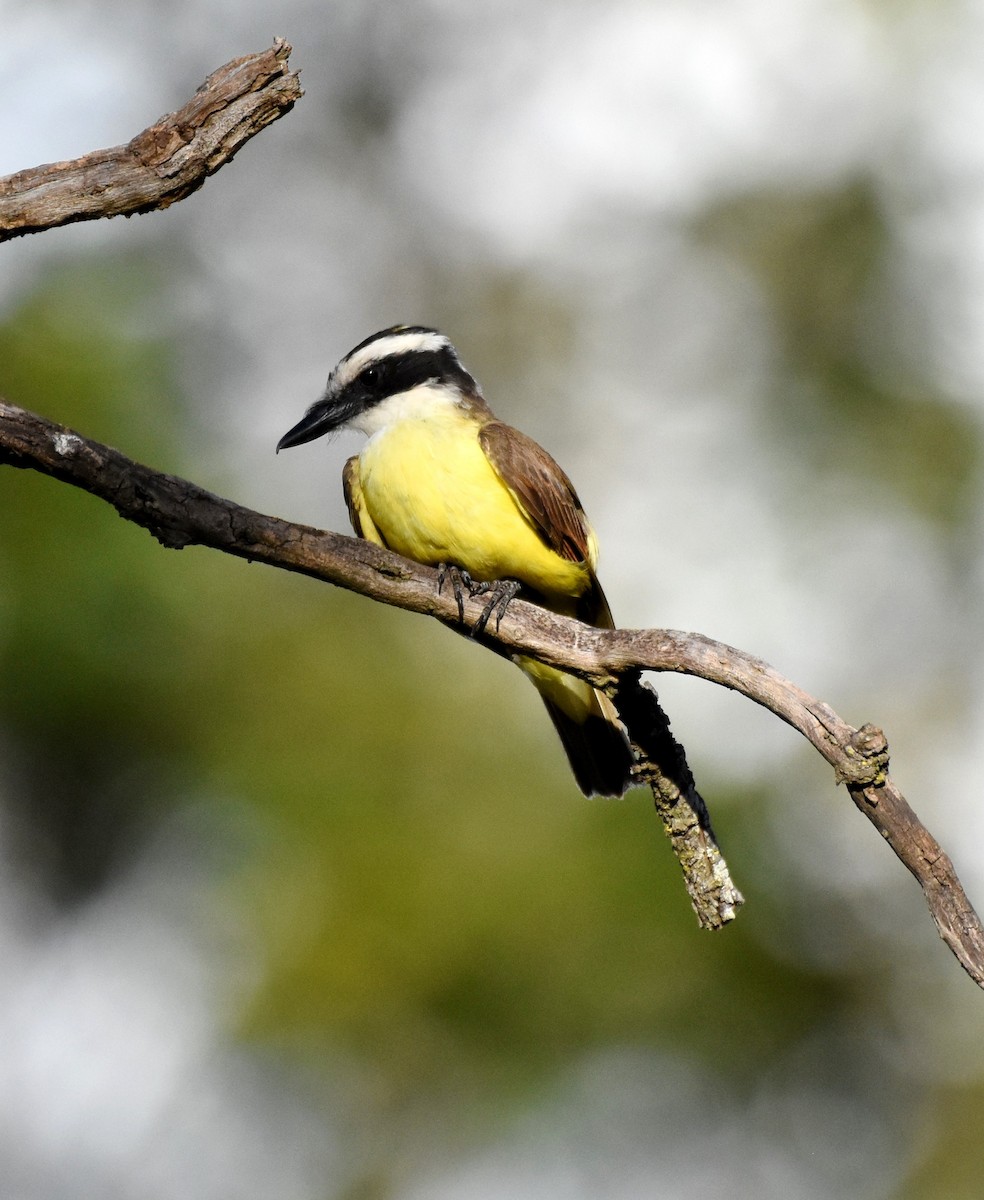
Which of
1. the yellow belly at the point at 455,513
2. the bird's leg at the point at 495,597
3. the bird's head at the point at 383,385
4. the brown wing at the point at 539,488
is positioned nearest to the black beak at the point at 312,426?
the bird's head at the point at 383,385

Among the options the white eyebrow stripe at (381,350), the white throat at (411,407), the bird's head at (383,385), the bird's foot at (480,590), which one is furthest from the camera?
the white eyebrow stripe at (381,350)

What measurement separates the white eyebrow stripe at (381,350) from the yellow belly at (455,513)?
0.56 meters

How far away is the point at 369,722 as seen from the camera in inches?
438

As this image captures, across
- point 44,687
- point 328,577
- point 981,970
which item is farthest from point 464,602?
point 44,687

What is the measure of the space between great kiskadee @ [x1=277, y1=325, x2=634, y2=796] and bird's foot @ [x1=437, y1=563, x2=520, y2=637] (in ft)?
0.04

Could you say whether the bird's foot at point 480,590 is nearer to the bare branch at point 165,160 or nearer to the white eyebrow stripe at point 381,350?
the white eyebrow stripe at point 381,350

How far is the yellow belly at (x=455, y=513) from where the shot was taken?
5098mm

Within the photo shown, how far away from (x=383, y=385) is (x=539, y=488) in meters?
0.93

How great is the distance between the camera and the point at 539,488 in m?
5.20

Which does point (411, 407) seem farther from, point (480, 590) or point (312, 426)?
point (480, 590)

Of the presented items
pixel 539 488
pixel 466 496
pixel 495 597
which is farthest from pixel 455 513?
pixel 495 597

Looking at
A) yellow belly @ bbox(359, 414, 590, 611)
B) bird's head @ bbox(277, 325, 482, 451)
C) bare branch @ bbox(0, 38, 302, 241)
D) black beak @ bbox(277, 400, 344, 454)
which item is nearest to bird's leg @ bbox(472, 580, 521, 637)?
yellow belly @ bbox(359, 414, 590, 611)

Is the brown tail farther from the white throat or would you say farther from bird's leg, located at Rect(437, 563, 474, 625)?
the white throat

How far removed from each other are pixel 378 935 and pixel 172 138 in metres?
7.34
